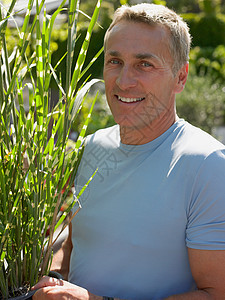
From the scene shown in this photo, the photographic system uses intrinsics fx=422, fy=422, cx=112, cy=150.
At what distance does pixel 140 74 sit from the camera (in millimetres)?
1470

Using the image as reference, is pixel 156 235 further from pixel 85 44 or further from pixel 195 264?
pixel 85 44

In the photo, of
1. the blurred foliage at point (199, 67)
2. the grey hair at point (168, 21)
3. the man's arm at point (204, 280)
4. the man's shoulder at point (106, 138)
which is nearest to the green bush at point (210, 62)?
the blurred foliage at point (199, 67)

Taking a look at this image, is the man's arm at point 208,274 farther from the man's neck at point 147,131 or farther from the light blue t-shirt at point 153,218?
the man's neck at point 147,131

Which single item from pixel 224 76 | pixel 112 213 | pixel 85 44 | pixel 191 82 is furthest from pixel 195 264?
pixel 224 76

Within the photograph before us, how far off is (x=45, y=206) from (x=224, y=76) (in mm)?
8187

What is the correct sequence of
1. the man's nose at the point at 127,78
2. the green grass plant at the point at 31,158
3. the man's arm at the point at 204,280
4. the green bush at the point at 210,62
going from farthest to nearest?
the green bush at the point at 210,62 → the man's nose at the point at 127,78 → the man's arm at the point at 204,280 → the green grass plant at the point at 31,158

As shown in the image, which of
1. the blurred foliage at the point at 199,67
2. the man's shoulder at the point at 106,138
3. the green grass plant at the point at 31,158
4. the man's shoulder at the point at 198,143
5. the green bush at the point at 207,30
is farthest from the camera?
the green bush at the point at 207,30

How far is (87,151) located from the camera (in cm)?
171

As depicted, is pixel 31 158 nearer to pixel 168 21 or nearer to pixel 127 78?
pixel 127 78

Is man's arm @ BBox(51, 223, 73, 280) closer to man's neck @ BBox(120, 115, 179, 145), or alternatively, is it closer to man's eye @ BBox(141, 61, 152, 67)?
man's neck @ BBox(120, 115, 179, 145)

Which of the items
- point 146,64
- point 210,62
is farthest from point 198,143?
point 210,62

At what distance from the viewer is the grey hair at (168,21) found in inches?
56.9

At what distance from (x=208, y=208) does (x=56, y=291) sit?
19.8 inches

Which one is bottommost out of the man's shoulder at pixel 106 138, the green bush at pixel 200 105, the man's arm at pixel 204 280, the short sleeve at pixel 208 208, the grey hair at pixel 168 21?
the green bush at pixel 200 105
